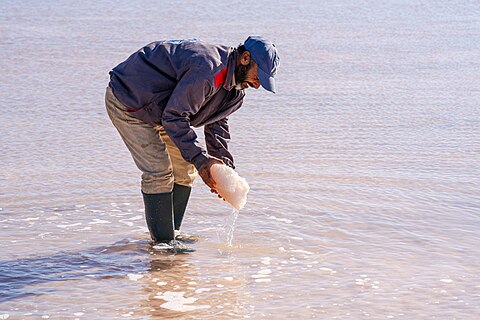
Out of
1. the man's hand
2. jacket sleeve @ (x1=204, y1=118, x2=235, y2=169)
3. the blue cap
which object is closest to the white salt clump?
the man's hand

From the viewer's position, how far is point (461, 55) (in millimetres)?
11398

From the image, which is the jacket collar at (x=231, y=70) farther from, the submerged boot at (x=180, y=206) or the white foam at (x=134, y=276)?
the white foam at (x=134, y=276)

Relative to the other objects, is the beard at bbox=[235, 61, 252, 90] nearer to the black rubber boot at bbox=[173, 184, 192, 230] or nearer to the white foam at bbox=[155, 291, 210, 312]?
the black rubber boot at bbox=[173, 184, 192, 230]

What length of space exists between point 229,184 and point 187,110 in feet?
1.45

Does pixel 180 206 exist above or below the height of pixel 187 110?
below

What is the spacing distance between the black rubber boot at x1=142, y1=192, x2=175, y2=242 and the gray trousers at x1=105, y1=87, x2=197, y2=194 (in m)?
0.04

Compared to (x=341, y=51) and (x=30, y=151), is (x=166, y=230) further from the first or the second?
(x=341, y=51)

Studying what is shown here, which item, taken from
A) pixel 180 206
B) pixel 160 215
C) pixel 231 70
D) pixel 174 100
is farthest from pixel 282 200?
pixel 174 100

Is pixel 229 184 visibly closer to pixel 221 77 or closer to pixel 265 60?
pixel 221 77

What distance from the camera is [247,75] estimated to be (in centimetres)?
461

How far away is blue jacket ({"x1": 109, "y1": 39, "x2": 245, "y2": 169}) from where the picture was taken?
14.8ft

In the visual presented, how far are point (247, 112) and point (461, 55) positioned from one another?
3999 mm

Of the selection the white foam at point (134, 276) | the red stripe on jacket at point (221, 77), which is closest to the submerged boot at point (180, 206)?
the white foam at point (134, 276)

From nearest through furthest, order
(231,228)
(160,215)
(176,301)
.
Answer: (176,301) < (160,215) < (231,228)
